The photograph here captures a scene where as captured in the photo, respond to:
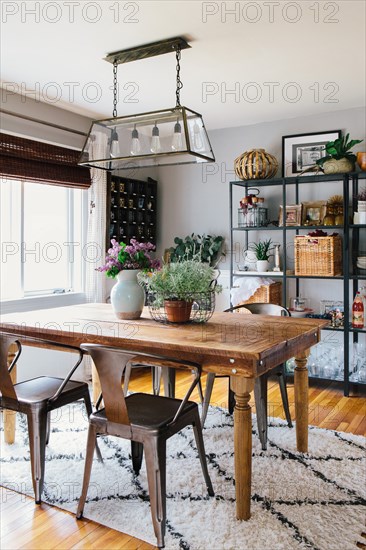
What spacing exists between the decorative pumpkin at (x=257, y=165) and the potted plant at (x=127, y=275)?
182cm

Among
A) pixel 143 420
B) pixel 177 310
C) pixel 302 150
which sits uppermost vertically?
pixel 302 150

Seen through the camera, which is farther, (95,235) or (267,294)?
(95,235)

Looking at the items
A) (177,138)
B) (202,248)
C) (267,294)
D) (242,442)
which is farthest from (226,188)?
(242,442)

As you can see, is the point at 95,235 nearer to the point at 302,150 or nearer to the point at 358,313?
the point at 302,150

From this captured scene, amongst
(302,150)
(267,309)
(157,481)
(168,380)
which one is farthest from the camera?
(302,150)

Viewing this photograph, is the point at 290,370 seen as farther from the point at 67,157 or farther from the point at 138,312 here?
the point at 67,157

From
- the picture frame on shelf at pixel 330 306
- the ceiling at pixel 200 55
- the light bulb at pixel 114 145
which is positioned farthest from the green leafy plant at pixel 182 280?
the picture frame on shelf at pixel 330 306

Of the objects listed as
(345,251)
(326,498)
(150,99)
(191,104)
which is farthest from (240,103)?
(326,498)

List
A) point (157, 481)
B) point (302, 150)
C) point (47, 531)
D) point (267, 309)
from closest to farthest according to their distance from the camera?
point (157, 481)
point (47, 531)
point (267, 309)
point (302, 150)

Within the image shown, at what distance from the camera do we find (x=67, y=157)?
4250mm

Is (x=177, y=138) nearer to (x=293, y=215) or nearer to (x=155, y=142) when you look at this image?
(x=155, y=142)

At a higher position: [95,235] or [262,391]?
[95,235]

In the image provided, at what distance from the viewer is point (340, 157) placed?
4.03 m

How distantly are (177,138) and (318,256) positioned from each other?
195cm
